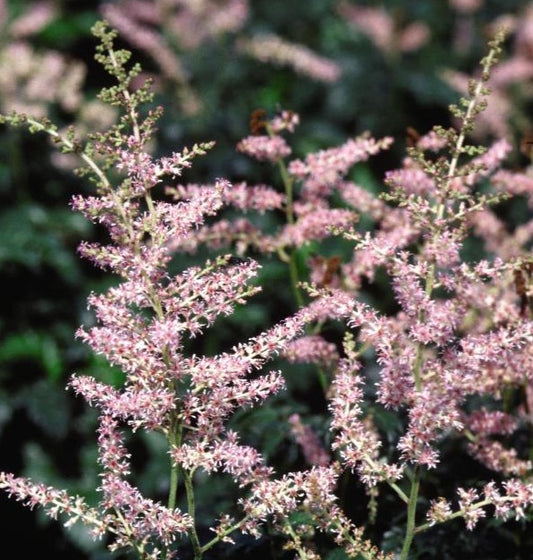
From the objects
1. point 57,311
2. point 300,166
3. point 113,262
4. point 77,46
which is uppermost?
point 77,46

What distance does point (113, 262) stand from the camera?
2084 millimetres

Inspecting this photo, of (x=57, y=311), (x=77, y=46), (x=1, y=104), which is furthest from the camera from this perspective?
(x=77, y=46)

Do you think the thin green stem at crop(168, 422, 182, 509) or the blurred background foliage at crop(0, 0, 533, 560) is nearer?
the thin green stem at crop(168, 422, 182, 509)

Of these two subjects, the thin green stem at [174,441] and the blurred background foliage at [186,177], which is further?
the blurred background foliage at [186,177]

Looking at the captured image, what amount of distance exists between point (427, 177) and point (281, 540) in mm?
1119

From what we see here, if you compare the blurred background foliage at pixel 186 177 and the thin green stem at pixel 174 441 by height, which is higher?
the blurred background foliage at pixel 186 177

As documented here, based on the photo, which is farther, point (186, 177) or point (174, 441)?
point (186, 177)

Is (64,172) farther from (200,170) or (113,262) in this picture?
(113,262)

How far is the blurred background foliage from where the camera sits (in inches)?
217

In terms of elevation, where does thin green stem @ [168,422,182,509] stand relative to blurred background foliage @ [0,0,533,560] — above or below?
below

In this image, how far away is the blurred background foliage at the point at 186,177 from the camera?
18.1ft

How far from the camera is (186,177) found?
6.58 m

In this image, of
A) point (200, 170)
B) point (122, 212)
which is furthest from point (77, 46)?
point (122, 212)

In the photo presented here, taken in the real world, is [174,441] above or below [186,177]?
below
